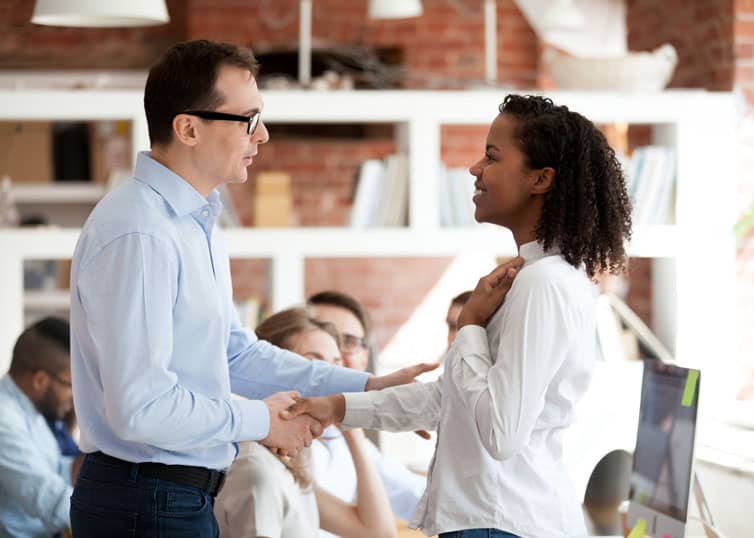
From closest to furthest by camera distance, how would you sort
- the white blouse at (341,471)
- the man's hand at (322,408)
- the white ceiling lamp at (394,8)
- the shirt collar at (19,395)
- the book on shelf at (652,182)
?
the man's hand at (322,408) < the white blouse at (341,471) < the shirt collar at (19,395) < the book on shelf at (652,182) < the white ceiling lamp at (394,8)

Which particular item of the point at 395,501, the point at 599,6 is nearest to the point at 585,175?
the point at 395,501

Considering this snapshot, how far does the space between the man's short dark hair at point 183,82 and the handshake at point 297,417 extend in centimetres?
49

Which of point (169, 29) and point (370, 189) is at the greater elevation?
point (169, 29)

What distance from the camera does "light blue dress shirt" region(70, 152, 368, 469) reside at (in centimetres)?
181

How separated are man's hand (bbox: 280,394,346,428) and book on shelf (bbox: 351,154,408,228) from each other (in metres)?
2.51

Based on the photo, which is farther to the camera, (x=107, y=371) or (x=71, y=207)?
(x=71, y=207)

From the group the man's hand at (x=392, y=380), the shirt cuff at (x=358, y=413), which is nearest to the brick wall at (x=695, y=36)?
the man's hand at (x=392, y=380)

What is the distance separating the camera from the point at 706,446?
3.48 meters

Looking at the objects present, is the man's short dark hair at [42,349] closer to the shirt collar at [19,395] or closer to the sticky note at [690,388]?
the shirt collar at [19,395]

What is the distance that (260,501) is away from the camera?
2.49 metres

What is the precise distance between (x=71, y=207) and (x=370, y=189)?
3.41 m

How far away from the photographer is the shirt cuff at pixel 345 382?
2516 millimetres

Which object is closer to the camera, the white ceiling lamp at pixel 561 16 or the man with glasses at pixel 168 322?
the man with glasses at pixel 168 322

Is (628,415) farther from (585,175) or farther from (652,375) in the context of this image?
(585,175)
